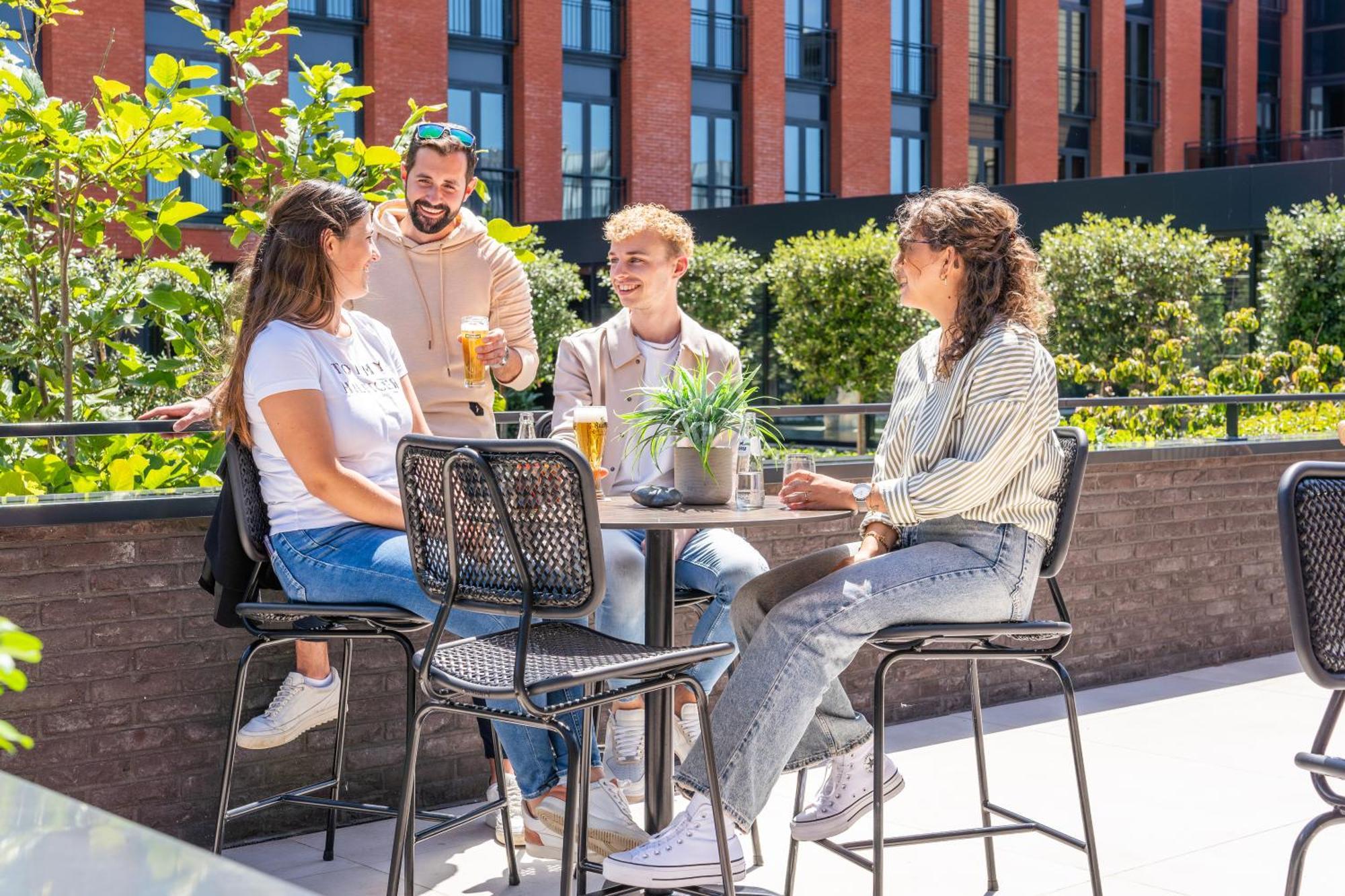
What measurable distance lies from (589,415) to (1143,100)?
34.0 metres

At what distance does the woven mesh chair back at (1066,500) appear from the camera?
3.34 metres

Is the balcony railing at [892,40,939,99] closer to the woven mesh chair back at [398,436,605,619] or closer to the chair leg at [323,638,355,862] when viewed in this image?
the chair leg at [323,638,355,862]

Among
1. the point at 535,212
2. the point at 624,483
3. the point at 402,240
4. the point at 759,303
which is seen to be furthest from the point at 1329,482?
the point at 535,212

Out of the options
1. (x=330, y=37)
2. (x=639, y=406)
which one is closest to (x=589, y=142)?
(x=330, y=37)

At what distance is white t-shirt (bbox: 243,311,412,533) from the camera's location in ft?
11.0

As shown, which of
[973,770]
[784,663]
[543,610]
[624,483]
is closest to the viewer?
[543,610]

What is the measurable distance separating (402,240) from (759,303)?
16745 millimetres

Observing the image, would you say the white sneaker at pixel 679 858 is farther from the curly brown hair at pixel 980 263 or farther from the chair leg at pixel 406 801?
the curly brown hair at pixel 980 263

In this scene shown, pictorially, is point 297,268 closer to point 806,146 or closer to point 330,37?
point 330,37

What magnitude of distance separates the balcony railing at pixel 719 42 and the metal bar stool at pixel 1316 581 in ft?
89.0

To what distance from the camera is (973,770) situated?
15.9 feet

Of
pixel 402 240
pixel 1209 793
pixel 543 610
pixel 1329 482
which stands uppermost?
pixel 402 240

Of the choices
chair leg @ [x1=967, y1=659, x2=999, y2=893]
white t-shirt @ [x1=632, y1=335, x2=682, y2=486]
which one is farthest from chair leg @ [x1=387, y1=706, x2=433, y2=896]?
chair leg @ [x1=967, y1=659, x2=999, y2=893]

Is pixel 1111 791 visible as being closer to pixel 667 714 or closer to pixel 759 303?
pixel 667 714
